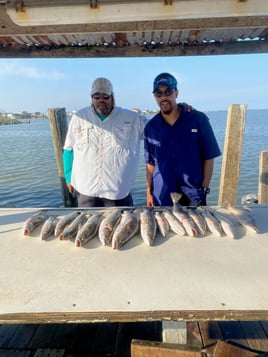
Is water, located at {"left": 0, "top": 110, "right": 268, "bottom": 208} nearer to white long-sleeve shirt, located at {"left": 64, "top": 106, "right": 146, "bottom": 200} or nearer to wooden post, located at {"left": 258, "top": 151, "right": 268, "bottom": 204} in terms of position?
wooden post, located at {"left": 258, "top": 151, "right": 268, "bottom": 204}

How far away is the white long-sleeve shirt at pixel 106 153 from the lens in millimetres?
4066

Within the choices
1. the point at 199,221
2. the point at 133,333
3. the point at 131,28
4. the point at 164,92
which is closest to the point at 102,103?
the point at 164,92

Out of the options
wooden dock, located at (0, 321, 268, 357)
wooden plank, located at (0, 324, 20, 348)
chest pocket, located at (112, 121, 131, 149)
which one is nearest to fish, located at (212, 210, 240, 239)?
wooden dock, located at (0, 321, 268, 357)

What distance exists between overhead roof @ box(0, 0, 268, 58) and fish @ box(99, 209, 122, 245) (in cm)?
160

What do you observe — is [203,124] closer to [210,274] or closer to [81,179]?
[81,179]

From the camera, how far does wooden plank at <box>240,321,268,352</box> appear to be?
2787mm

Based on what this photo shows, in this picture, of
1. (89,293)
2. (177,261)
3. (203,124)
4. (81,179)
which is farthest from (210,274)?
(81,179)

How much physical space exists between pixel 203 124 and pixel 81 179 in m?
1.75

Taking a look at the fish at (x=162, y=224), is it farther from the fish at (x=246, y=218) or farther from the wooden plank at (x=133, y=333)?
the wooden plank at (x=133, y=333)

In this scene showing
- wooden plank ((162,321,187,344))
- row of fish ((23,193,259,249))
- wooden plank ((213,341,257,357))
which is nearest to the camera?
wooden plank ((162,321,187,344))

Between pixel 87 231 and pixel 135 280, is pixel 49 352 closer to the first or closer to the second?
pixel 87 231

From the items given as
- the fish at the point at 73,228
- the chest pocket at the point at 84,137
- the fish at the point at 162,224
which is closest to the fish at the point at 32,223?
the fish at the point at 73,228

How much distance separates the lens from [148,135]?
3842 millimetres

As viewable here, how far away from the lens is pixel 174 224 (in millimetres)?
2779
